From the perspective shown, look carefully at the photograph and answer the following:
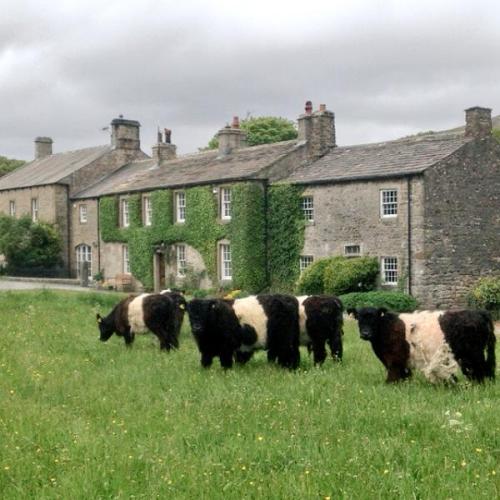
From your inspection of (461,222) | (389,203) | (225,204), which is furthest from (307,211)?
(461,222)

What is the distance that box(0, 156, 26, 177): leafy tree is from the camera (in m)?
84.6

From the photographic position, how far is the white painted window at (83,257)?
167 ft

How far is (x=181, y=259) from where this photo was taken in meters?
41.3

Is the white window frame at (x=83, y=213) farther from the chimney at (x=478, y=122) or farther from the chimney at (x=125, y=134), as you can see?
the chimney at (x=478, y=122)

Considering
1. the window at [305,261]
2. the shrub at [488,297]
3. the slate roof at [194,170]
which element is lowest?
the shrub at [488,297]

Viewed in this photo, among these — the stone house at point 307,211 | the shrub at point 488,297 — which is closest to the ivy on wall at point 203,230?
the stone house at point 307,211

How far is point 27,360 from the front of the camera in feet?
47.9

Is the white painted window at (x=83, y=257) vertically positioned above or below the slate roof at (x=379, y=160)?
below

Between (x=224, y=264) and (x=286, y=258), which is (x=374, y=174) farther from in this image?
(x=224, y=264)

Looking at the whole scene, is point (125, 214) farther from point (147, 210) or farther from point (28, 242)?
point (28, 242)

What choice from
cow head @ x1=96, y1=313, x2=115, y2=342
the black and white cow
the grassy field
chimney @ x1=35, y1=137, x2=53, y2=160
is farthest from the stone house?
the grassy field

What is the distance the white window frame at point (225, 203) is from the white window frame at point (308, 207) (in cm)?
450

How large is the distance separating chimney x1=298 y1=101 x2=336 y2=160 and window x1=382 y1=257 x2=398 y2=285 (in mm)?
8358

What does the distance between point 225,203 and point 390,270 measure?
1049 centimetres
